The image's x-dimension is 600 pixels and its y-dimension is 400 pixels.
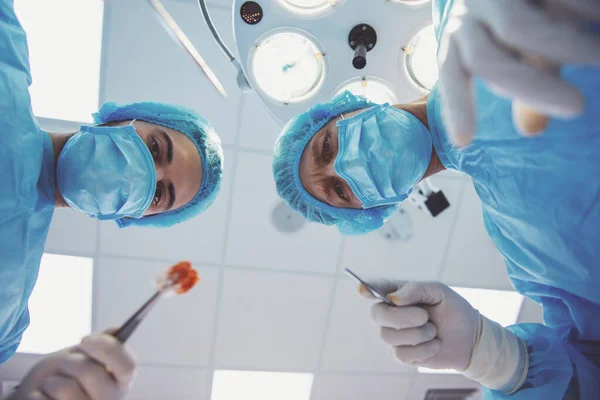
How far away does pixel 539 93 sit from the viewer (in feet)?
1.74

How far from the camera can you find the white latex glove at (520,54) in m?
0.54

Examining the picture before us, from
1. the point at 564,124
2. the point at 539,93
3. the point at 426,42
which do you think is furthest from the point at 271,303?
the point at 539,93

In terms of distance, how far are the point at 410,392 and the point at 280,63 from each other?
2398 millimetres

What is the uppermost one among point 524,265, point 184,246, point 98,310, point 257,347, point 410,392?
point 524,265

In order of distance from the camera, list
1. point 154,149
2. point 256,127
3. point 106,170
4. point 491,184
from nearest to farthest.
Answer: point 491,184 < point 106,170 < point 154,149 < point 256,127

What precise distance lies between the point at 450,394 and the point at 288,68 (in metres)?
2.54

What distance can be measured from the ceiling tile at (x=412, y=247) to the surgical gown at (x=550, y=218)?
0.98 m

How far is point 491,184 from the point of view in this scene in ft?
3.68

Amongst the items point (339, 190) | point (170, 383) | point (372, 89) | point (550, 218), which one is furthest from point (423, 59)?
point (170, 383)

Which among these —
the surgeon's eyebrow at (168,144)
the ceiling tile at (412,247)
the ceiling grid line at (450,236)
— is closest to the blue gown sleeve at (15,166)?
the surgeon's eyebrow at (168,144)

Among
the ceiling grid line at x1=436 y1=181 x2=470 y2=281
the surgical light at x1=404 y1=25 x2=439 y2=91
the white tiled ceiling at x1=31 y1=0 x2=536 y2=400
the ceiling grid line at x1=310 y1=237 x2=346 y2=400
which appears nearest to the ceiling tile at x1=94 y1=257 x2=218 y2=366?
the white tiled ceiling at x1=31 y1=0 x2=536 y2=400

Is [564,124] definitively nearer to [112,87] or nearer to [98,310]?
[112,87]

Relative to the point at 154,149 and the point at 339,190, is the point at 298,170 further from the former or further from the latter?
the point at 154,149

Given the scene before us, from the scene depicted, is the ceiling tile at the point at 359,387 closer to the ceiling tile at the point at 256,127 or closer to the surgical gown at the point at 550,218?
the surgical gown at the point at 550,218
